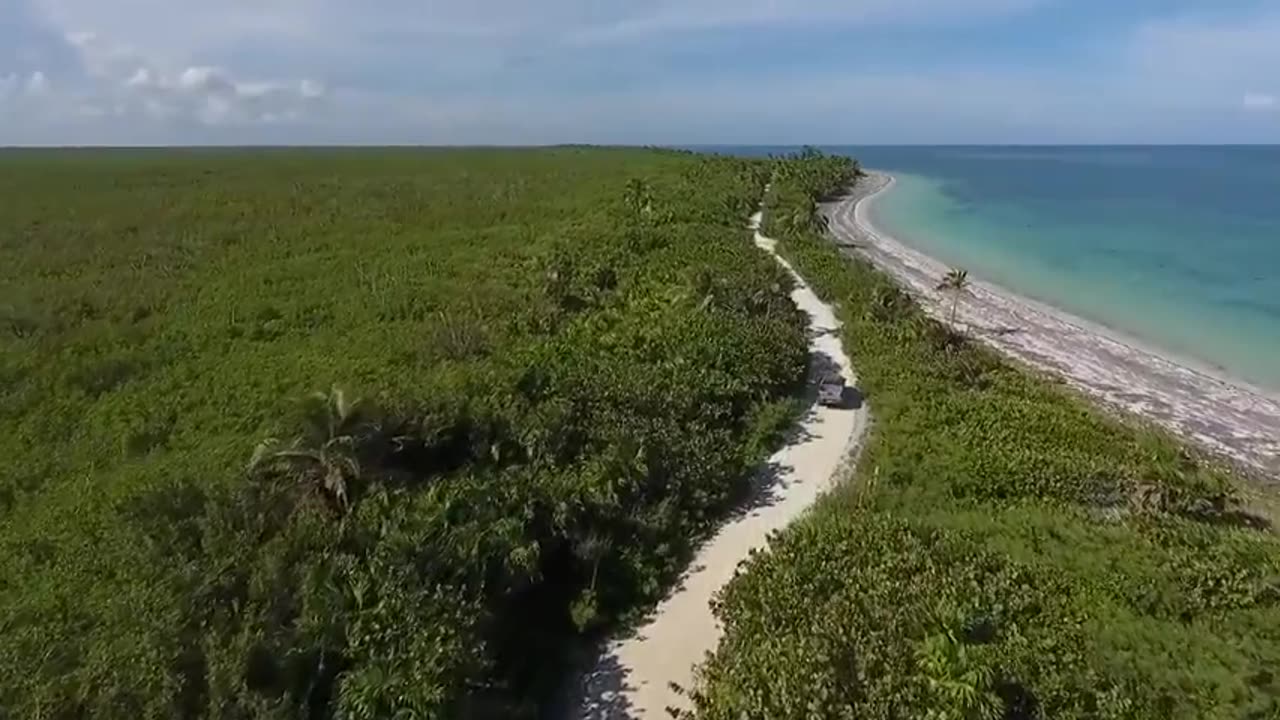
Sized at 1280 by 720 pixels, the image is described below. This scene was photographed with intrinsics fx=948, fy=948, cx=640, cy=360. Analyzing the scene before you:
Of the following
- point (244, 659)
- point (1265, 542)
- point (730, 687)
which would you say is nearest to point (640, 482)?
point (730, 687)

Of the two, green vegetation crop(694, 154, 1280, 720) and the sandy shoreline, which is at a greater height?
green vegetation crop(694, 154, 1280, 720)

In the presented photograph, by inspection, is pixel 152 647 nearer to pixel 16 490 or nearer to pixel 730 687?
pixel 730 687

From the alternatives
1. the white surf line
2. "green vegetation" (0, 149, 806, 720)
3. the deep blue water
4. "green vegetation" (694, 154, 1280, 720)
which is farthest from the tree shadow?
the deep blue water

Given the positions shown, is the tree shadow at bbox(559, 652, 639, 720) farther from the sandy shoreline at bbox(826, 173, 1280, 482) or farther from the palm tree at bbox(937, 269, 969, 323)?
the palm tree at bbox(937, 269, 969, 323)

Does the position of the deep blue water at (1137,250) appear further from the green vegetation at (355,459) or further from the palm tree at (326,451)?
the palm tree at (326,451)

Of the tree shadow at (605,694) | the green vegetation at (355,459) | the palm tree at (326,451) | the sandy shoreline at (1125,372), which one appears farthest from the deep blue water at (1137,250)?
the palm tree at (326,451)

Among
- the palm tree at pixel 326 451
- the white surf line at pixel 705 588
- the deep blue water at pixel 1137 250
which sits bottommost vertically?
the deep blue water at pixel 1137 250

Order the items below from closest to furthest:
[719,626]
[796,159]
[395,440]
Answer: [719,626] → [395,440] → [796,159]
